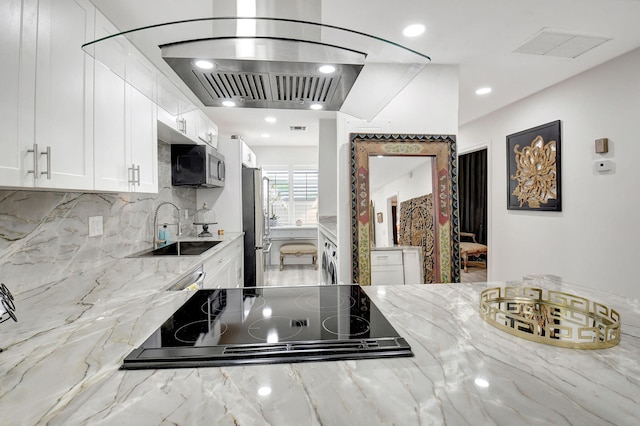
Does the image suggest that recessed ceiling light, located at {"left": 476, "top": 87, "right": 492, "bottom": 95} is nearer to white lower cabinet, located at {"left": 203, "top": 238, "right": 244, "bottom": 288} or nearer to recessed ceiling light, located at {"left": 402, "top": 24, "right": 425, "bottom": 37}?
recessed ceiling light, located at {"left": 402, "top": 24, "right": 425, "bottom": 37}

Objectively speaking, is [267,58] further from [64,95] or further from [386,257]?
[386,257]

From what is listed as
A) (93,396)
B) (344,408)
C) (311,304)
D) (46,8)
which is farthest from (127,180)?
(344,408)

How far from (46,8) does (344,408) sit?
5.89ft

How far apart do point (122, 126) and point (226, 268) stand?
1843 mm

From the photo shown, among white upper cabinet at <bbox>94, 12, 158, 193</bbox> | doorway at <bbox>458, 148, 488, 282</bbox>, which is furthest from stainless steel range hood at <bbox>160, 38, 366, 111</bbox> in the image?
doorway at <bbox>458, 148, 488, 282</bbox>

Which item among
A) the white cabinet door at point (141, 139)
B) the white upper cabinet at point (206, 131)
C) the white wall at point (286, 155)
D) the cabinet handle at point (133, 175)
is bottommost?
the cabinet handle at point (133, 175)

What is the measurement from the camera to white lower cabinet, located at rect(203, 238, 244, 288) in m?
2.62

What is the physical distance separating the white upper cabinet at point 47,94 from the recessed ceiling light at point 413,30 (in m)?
1.87

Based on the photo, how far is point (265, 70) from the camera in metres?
1.10

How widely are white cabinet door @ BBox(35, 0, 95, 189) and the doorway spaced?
5.93 m

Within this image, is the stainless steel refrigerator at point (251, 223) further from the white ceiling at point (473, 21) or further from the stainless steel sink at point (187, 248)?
the white ceiling at point (473, 21)

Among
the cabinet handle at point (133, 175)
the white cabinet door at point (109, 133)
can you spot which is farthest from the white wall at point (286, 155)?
the white cabinet door at point (109, 133)

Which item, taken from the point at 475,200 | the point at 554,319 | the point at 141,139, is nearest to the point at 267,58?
the point at 554,319

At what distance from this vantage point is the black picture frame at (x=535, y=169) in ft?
10.5
